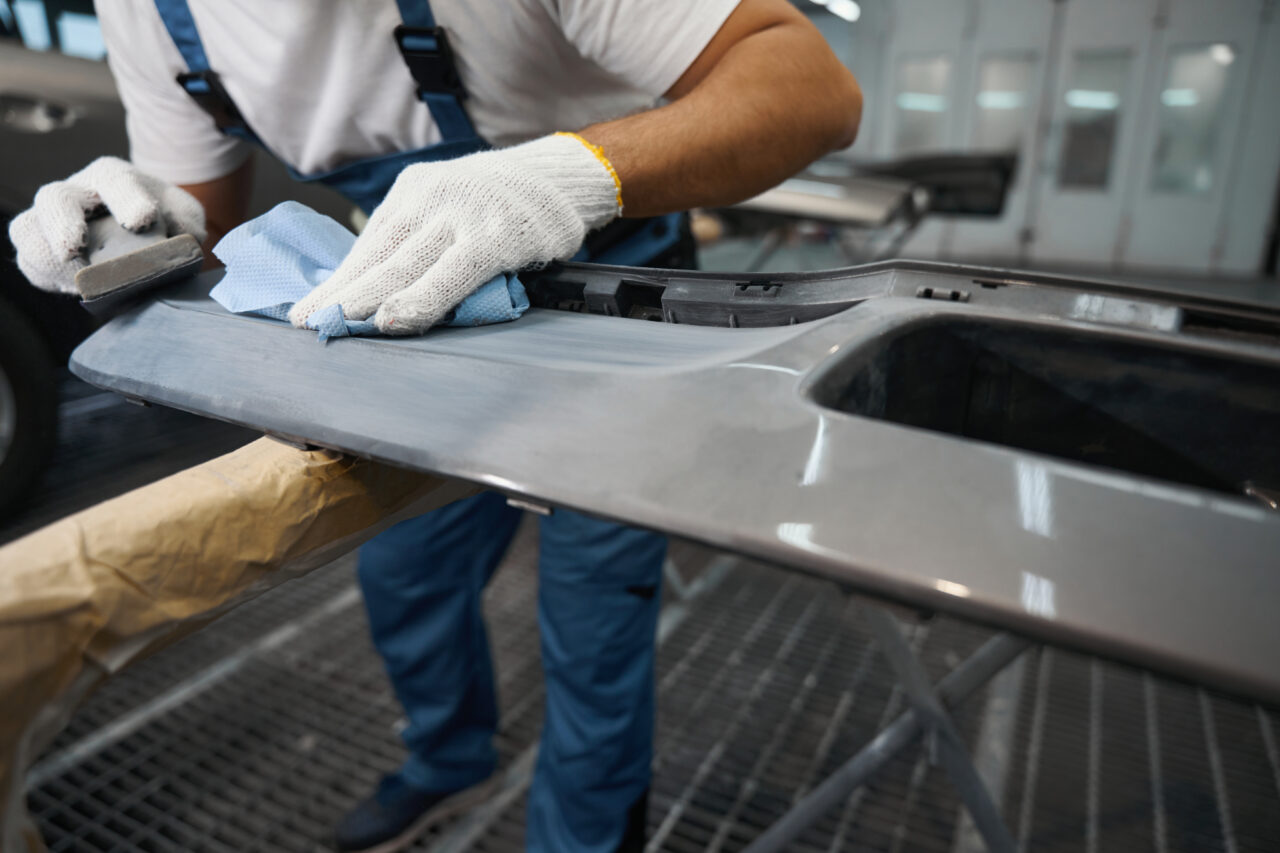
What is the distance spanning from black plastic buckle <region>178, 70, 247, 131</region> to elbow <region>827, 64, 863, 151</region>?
0.78 metres

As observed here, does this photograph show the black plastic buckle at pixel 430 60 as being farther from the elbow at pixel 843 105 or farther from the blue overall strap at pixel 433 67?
the elbow at pixel 843 105

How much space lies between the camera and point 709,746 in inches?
58.6

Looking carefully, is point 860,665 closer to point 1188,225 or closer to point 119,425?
point 119,425

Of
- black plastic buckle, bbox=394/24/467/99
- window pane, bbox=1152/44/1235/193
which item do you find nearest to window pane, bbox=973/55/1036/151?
window pane, bbox=1152/44/1235/193

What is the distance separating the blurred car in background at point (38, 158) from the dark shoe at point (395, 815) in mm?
817

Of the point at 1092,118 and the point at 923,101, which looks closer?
the point at 1092,118

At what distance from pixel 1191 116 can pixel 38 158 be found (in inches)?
301

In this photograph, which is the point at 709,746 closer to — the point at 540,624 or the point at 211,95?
the point at 540,624

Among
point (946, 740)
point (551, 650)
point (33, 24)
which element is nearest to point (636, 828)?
point (551, 650)

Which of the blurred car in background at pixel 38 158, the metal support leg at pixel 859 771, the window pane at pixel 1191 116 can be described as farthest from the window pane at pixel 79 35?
the window pane at pixel 1191 116

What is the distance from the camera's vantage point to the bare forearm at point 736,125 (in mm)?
776

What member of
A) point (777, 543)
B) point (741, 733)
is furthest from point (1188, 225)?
point (777, 543)

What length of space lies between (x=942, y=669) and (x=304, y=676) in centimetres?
153

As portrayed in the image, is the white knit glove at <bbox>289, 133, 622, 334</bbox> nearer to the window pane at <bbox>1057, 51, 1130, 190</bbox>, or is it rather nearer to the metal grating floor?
the metal grating floor
